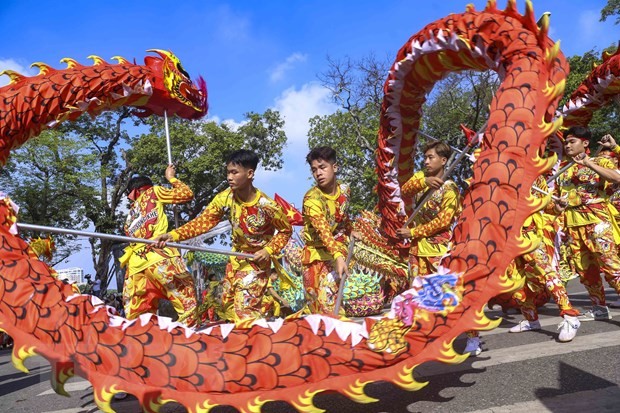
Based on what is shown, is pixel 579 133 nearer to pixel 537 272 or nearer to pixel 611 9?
pixel 537 272

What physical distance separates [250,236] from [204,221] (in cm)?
45

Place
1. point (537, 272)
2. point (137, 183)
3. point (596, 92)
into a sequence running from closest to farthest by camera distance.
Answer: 1. point (537, 272)
2. point (137, 183)
3. point (596, 92)

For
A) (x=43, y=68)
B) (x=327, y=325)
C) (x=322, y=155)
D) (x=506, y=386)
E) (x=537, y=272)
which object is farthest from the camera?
(x=537, y=272)

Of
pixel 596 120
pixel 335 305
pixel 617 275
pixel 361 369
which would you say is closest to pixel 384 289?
pixel 617 275

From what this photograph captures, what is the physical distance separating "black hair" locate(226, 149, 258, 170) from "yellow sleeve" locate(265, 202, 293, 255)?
15.7 inches

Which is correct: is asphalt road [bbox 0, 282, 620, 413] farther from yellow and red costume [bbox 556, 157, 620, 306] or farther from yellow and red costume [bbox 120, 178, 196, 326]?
yellow and red costume [bbox 120, 178, 196, 326]

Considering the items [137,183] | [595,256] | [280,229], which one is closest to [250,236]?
[280,229]

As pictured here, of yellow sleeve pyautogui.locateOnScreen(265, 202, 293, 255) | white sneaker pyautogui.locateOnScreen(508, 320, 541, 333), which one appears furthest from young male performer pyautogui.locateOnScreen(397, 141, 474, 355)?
white sneaker pyautogui.locateOnScreen(508, 320, 541, 333)

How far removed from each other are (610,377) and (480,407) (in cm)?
91

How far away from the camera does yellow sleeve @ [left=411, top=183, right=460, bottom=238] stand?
4309mm

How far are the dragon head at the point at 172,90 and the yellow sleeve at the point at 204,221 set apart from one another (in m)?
0.84

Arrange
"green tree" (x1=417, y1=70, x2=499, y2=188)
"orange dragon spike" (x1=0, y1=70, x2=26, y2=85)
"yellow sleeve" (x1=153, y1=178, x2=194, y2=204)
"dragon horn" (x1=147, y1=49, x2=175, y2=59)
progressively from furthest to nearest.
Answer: "green tree" (x1=417, y1=70, x2=499, y2=188)
"yellow sleeve" (x1=153, y1=178, x2=194, y2=204)
"dragon horn" (x1=147, y1=49, x2=175, y2=59)
"orange dragon spike" (x1=0, y1=70, x2=26, y2=85)

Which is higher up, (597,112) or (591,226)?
(597,112)

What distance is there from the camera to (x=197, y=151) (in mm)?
21016
